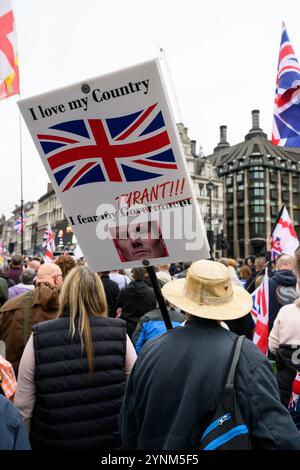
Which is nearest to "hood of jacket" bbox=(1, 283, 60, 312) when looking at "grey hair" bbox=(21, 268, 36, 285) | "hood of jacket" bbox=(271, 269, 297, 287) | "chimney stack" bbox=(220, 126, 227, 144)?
"grey hair" bbox=(21, 268, 36, 285)

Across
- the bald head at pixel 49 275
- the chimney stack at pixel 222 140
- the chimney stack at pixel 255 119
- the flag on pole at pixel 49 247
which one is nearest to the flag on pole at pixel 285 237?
the bald head at pixel 49 275

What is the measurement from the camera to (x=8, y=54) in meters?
6.36

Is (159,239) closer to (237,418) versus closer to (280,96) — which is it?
(237,418)

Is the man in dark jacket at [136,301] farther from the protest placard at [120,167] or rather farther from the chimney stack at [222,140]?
the chimney stack at [222,140]

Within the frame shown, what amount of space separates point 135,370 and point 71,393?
2.11ft

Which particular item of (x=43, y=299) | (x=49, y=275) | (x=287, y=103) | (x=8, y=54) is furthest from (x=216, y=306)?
(x=8, y=54)

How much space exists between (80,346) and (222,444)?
1.18 meters

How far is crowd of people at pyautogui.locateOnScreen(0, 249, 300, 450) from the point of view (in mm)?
1752

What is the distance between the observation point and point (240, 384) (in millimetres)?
1739

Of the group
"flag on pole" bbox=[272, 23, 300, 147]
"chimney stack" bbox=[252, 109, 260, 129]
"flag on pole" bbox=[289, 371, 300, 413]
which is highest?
"flag on pole" bbox=[272, 23, 300, 147]

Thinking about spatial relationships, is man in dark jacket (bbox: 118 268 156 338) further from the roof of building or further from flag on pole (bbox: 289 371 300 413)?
the roof of building

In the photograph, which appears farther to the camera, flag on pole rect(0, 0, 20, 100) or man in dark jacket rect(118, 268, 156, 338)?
flag on pole rect(0, 0, 20, 100)

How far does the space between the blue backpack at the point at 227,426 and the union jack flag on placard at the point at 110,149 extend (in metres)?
1.01

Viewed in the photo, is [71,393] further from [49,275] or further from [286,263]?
[286,263]
